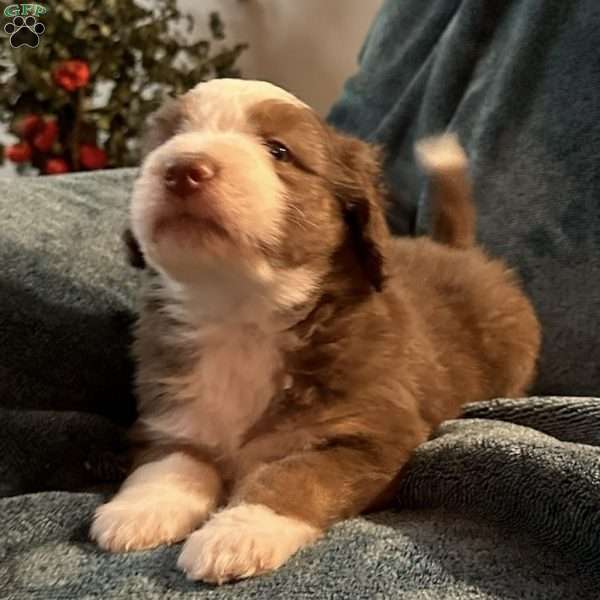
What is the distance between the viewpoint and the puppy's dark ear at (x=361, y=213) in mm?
1492

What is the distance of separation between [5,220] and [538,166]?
44.8 inches

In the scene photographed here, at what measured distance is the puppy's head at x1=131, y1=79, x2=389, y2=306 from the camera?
129cm

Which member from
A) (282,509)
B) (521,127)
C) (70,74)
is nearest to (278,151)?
(282,509)

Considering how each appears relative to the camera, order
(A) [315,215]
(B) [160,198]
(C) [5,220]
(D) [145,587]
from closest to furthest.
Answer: (D) [145,587] → (B) [160,198] → (A) [315,215] → (C) [5,220]

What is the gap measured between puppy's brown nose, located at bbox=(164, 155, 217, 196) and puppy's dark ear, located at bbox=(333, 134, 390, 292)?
293mm

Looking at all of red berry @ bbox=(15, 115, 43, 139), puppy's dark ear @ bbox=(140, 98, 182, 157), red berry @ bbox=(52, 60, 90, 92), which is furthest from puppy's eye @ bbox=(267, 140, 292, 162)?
red berry @ bbox=(15, 115, 43, 139)

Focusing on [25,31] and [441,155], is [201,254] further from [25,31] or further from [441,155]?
[25,31]

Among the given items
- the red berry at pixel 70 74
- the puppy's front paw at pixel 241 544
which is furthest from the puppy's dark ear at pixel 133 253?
the red berry at pixel 70 74

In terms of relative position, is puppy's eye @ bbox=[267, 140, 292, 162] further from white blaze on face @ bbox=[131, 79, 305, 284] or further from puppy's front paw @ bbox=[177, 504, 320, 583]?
puppy's front paw @ bbox=[177, 504, 320, 583]

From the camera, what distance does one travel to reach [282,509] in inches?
47.8

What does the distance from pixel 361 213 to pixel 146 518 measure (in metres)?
0.58

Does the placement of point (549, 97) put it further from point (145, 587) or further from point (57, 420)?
point (145, 587)

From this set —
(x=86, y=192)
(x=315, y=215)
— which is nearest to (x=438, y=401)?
(x=315, y=215)

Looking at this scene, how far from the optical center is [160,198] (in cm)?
129
